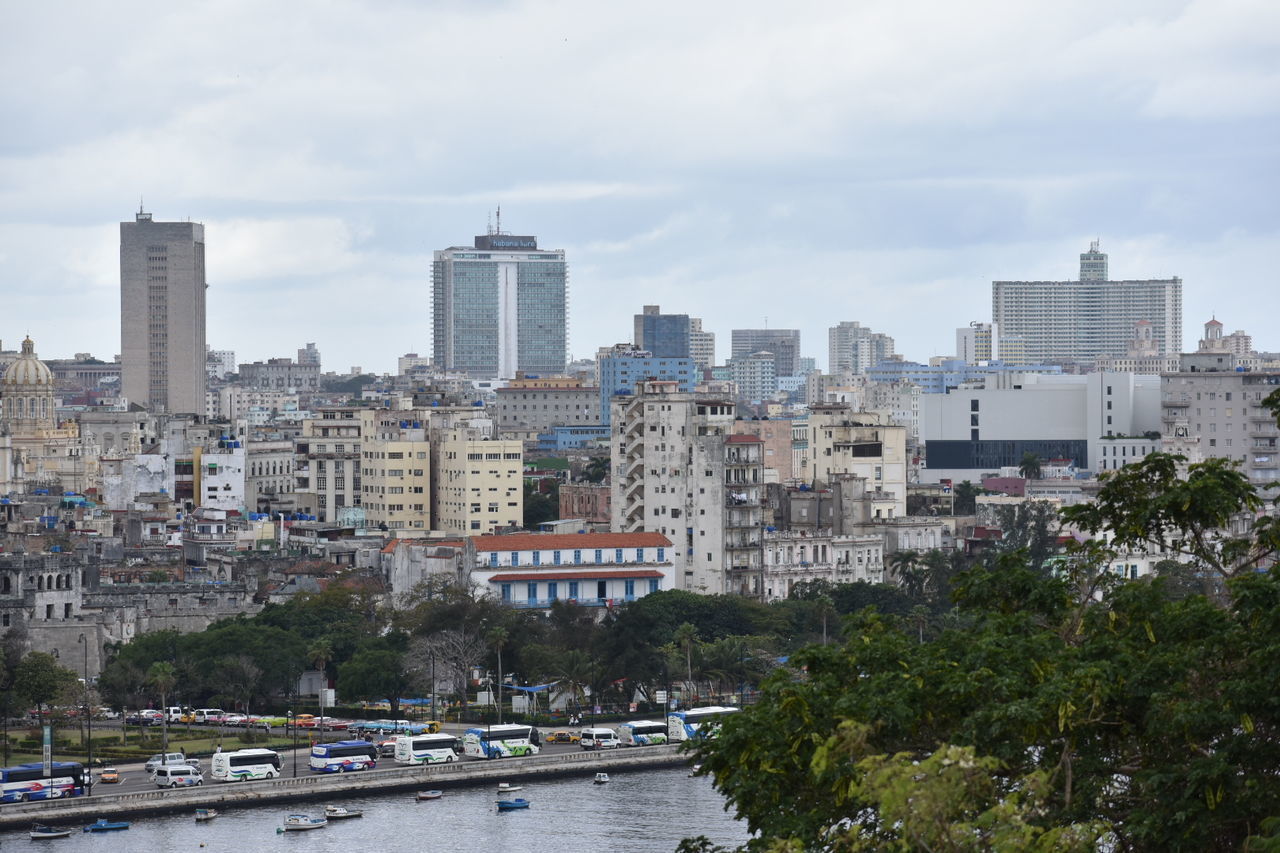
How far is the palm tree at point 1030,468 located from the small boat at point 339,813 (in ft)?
262

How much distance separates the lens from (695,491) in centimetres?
9144

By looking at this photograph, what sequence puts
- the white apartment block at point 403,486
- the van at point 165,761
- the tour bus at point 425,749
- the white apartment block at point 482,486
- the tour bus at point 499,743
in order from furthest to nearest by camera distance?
1. the white apartment block at point 403,486
2. the white apartment block at point 482,486
3. the tour bus at point 499,743
4. the tour bus at point 425,749
5. the van at point 165,761

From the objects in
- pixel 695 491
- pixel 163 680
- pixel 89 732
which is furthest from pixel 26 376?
pixel 89 732

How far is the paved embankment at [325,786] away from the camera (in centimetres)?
5891

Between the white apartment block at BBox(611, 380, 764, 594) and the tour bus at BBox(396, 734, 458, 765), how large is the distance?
24570 millimetres

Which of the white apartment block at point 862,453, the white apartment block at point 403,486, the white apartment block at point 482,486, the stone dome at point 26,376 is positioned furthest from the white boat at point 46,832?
the stone dome at point 26,376

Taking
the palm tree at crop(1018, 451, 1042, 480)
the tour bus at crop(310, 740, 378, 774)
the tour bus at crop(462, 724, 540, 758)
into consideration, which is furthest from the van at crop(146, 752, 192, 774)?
the palm tree at crop(1018, 451, 1042, 480)

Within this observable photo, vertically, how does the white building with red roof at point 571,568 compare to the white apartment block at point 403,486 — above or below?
below

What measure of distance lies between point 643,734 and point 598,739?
1418mm

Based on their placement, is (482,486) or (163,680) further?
(482,486)

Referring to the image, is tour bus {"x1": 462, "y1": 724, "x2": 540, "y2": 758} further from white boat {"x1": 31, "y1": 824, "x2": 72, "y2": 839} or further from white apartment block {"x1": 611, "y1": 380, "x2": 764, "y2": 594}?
white apartment block {"x1": 611, "y1": 380, "x2": 764, "y2": 594}

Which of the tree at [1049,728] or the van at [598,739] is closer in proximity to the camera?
the tree at [1049,728]

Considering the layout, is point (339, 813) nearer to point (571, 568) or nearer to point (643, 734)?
point (643, 734)

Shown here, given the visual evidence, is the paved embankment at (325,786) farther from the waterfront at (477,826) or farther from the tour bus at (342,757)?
the tour bus at (342,757)
